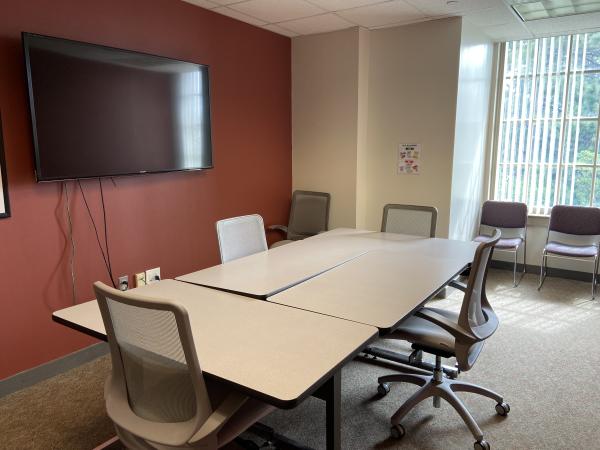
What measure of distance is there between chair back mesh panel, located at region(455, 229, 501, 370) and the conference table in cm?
17

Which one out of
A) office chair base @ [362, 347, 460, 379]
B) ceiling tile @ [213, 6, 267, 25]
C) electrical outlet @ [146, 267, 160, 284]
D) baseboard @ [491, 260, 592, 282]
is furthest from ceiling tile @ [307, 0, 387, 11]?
baseboard @ [491, 260, 592, 282]

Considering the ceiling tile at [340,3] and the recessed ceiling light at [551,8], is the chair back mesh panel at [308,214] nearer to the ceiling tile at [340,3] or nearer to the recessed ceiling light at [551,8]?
the ceiling tile at [340,3]

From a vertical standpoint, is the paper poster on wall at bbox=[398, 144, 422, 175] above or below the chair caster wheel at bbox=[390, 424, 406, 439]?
above

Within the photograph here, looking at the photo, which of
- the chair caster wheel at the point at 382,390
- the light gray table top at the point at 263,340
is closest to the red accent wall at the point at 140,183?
the light gray table top at the point at 263,340

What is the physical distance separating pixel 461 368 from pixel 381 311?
592 millimetres

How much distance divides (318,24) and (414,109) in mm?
1197

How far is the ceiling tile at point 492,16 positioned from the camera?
3.91m

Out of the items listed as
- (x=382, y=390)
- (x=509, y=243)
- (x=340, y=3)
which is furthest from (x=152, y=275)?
(x=509, y=243)

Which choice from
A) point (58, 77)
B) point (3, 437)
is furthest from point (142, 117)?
point (3, 437)

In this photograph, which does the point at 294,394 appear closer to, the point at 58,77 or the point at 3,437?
the point at 3,437

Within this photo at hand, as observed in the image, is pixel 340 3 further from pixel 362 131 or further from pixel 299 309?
pixel 299 309

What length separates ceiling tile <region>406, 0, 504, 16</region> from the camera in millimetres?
3684

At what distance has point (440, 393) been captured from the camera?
8.17 ft

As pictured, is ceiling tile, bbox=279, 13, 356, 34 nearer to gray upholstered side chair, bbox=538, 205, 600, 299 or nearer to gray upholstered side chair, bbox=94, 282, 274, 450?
gray upholstered side chair, bbox=538, 205, 600, 299
